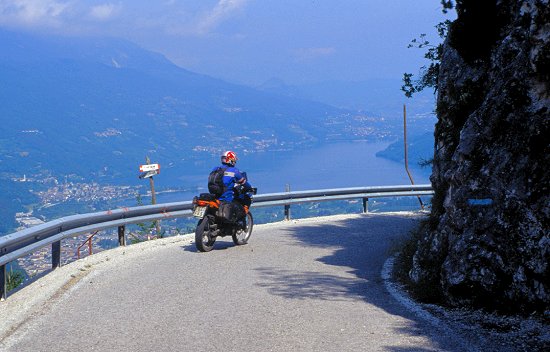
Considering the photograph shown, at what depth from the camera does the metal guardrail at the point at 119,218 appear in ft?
32.8

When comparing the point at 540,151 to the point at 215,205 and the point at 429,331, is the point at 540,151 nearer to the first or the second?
the point at 429,331

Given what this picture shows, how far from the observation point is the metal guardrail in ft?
32.8

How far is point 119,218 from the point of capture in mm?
15008

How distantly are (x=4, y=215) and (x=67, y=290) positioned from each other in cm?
10488

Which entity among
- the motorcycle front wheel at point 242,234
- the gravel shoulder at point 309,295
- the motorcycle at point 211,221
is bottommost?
the gravel shoulder at point 309,295

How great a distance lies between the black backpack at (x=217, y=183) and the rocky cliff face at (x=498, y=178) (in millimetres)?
4859

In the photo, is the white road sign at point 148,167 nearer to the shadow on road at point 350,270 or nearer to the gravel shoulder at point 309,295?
the gravel shoulder at point 309,295

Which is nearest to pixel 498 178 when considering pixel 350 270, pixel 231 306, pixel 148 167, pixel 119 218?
pixel 231 306

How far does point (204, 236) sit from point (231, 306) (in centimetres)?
508

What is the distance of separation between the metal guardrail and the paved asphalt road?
0.65 m

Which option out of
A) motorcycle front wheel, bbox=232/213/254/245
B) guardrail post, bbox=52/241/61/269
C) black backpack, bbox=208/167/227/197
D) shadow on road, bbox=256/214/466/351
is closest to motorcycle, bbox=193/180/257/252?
motorcycle front wheel, bbox=232/213/254/245

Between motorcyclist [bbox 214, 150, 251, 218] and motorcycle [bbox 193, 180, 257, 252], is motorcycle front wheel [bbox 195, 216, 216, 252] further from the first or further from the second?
motorcyclist [bbox 214, 150, 251, 218]

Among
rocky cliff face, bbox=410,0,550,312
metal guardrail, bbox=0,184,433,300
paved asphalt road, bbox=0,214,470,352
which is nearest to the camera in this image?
paved asphalt road, bbox=0,214,470,352

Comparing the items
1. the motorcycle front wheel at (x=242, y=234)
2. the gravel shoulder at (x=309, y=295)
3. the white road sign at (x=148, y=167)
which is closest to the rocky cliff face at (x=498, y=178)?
the gravel shoulder at (x=309, y=295)
